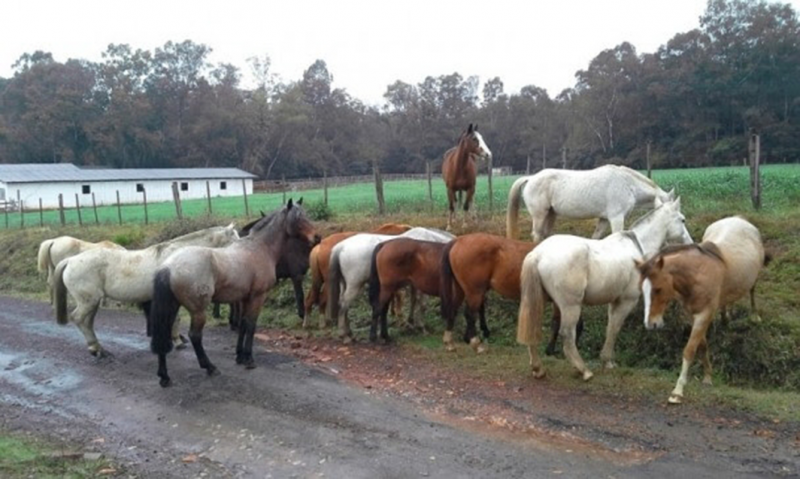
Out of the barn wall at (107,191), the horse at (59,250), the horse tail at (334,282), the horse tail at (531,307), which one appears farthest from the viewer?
the barn wall at (107,191)

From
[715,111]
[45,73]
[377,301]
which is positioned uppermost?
[45,73]

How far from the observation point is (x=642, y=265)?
6387 millimetres

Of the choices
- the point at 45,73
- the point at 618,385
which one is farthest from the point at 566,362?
the point at 45,73

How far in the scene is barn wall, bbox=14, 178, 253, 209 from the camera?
149 ft

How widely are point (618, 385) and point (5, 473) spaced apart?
5.76m

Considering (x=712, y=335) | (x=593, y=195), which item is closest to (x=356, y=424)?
(x=712, y=335)

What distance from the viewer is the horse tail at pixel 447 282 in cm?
829

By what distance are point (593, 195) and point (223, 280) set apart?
5.34 m

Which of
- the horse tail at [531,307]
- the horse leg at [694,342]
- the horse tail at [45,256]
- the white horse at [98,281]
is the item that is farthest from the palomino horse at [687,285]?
the horse tail at [45,256]

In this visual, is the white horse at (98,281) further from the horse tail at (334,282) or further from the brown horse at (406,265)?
the brown horse at (406,265)

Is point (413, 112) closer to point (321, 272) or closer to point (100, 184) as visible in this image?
point (100, 184)

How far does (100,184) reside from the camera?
1911 inches

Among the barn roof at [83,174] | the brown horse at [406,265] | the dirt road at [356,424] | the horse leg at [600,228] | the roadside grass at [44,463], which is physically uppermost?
the barn roof at [83,174]

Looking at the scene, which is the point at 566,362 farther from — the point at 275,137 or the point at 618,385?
the point at 275,137
